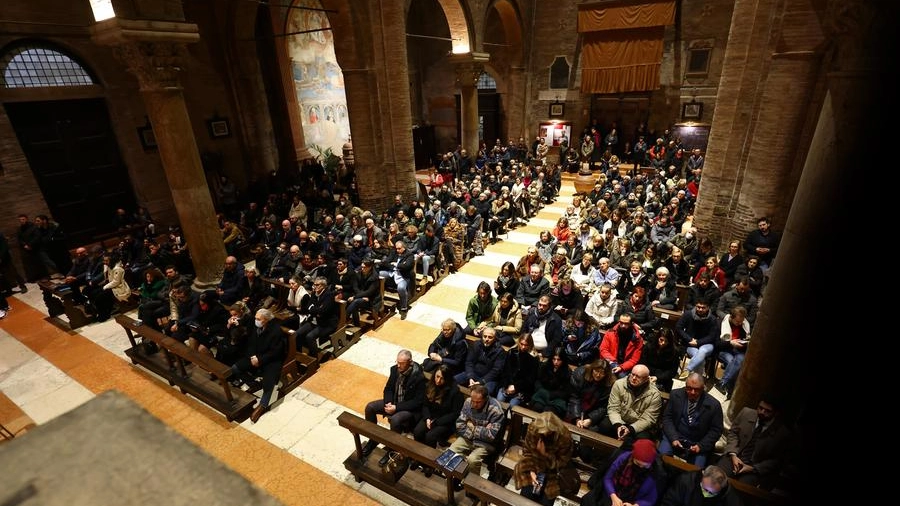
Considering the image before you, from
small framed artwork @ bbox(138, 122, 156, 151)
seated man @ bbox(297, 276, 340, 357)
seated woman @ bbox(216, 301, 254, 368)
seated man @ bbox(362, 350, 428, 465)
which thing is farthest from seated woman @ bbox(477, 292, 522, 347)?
small framed artwork @ bbox(138, 122, 156, 151)

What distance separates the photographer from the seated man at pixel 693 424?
4410 mm

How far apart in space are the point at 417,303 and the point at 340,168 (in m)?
10.2

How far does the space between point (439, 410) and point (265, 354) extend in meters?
2.77

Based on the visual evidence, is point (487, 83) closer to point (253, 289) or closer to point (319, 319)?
point (253, 289)

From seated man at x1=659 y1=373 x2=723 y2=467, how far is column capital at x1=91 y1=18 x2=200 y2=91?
29.2 feet

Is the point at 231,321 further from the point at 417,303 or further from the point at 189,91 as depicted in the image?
the point at 189,91

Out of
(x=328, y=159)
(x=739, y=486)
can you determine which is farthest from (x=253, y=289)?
(x=328, y=159)

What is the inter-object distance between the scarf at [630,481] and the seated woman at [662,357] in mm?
1872

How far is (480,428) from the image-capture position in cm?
463

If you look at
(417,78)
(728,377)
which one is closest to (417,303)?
(728,377)

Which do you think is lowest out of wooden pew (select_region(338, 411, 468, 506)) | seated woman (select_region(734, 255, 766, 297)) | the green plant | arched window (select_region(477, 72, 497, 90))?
wooden pew (select_region(338, 411, 468, 506))

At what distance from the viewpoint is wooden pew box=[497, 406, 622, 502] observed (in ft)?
14.3

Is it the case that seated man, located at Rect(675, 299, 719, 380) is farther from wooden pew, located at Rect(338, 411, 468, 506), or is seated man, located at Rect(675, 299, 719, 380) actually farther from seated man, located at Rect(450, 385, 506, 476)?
wooden pew, located at Rect(338, 411, 468, 506)

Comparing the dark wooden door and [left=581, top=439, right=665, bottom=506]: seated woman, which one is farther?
the dark wooden door
